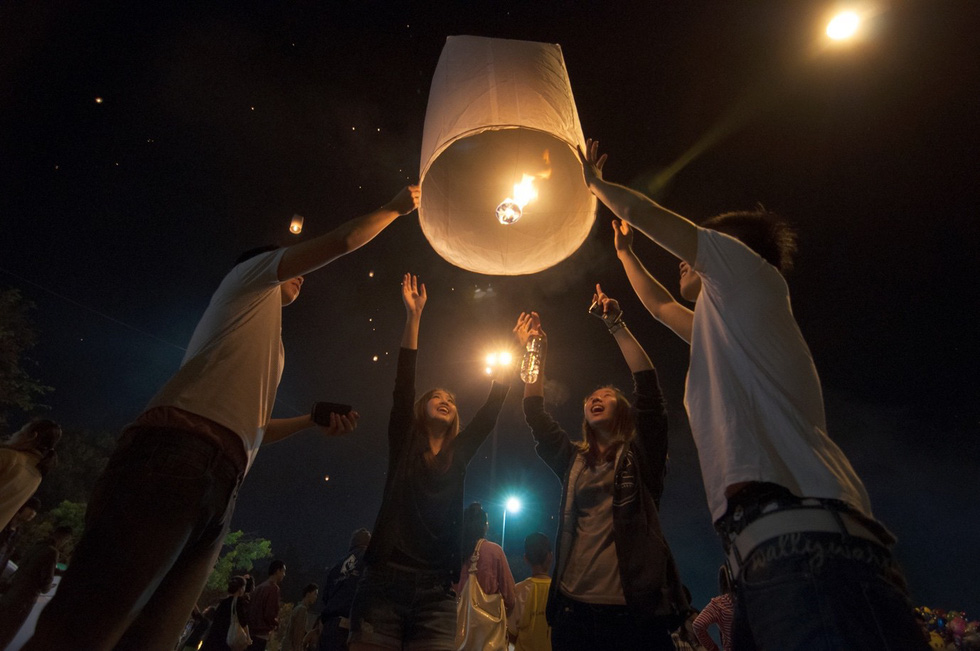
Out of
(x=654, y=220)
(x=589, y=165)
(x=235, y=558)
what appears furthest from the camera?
(x=235, y=558)

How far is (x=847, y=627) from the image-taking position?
1.05m

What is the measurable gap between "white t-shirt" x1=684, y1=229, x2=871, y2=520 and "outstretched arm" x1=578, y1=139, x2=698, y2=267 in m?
0.05

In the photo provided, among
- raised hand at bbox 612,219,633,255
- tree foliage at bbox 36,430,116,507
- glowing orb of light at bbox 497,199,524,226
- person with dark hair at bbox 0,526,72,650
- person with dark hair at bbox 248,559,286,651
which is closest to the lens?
glowing orb of light at bbox 497,199,524,226

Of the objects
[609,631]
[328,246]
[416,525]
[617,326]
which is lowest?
[609,631]

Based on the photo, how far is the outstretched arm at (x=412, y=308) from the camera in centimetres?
362

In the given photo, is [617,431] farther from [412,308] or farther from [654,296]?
[412,308]

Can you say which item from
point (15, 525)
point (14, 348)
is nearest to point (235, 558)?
point (14, 348)

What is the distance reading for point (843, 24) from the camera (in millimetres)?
5125

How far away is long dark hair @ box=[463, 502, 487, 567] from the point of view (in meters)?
5.66

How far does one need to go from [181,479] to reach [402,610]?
1483 millimetres

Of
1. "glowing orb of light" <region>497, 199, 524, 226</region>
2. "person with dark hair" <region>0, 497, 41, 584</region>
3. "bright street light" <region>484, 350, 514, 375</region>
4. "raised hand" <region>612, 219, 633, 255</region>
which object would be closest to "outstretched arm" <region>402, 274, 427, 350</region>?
"bright street light" <region>484, 350, 514, 375</region>

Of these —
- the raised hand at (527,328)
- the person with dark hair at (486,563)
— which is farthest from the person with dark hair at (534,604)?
the raised hand at (527,328)

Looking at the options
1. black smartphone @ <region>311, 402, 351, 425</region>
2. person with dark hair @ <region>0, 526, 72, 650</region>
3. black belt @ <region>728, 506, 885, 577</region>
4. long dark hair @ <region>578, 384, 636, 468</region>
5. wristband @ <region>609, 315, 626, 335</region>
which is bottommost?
black belt @ <region>728, 506, 885, 577</region>

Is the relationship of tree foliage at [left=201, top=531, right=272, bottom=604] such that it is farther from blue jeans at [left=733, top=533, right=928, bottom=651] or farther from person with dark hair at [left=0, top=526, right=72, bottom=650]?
blue jeans at [left=733, top=533, right=928, bottom=651]
